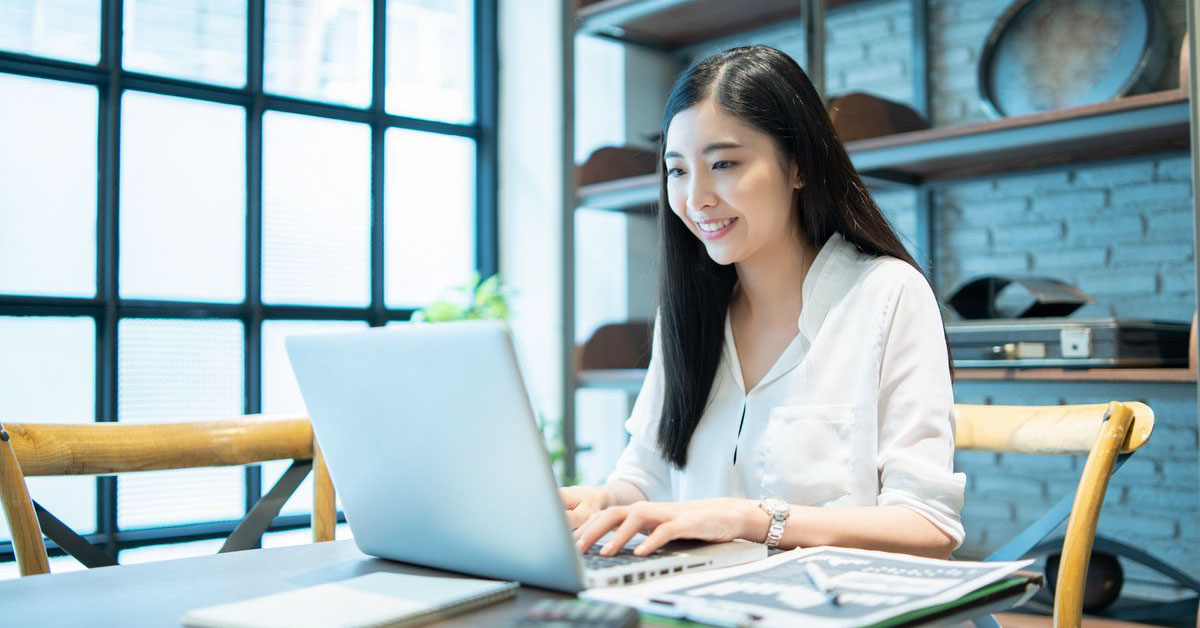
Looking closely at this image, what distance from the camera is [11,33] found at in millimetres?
3025

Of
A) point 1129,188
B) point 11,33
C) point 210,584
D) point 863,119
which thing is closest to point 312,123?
point 11,33

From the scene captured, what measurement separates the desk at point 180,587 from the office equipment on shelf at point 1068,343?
143 centimetres

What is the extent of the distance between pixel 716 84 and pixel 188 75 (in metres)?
2.50

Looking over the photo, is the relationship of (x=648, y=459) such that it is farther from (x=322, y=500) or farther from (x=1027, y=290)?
(x=1027, y=290)

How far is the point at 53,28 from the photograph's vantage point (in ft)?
10.2

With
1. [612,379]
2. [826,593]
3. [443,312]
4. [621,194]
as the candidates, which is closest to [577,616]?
[826,593]

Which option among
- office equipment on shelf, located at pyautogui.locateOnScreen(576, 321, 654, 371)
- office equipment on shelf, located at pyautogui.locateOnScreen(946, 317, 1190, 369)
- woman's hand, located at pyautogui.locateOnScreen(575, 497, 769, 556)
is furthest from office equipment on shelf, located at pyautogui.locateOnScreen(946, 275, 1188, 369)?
woman's hand, located at pyautogui.locateOnScreen(575, 497, 769, 556)

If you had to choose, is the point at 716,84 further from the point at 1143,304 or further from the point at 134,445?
the point at 1143,304

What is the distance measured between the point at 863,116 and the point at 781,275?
115 centimetres

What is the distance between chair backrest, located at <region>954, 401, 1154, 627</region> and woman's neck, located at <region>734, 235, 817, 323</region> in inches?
11.2

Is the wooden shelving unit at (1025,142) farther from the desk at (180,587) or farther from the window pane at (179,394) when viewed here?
the desk at (180,587)

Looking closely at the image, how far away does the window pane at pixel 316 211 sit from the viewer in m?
3.52

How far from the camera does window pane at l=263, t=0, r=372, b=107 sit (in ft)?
11.6

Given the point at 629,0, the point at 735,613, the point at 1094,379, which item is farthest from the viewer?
the point at 629,0
